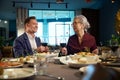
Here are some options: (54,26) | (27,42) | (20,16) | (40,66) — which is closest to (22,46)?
Answer: (27,42)

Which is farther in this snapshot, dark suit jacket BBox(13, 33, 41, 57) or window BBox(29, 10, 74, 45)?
window BBox(29, 10, 74, 45)

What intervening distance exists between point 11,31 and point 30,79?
19417 millimetres


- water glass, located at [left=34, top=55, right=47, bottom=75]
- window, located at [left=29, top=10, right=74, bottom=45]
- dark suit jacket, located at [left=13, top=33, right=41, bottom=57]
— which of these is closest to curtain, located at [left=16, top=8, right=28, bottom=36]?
window, located at [left=29, top=10, right=74, bottom=45]

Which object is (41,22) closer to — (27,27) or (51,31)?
(51,31)

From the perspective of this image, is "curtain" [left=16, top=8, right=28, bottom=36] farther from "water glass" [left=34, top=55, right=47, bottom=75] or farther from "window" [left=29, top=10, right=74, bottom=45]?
"water glass" [left=34, top=55, right=47, bottom=75]

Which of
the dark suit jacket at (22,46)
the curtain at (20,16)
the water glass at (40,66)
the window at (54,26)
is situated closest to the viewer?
the water glass at (40,66)

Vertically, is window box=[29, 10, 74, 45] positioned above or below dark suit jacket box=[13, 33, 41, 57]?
above

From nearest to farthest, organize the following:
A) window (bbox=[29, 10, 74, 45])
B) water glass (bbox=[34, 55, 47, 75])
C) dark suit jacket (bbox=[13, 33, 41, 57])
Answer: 1. water glass (bbox=[34, 55, 47, 75])
2. dark suit jacket (bbox=[13, 33, 41, 57])
3. window (bbox=[29, 10, 74, 45])

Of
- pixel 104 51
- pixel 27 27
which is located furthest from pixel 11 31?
pixel 104 51

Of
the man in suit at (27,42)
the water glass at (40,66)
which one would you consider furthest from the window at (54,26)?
the water glass at (40,66)

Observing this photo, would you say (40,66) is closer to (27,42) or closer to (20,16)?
(27,42)

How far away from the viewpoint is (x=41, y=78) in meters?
1.08

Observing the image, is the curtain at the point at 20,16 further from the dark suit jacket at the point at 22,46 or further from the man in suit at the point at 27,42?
the dark suit jacket at the point at 22,46

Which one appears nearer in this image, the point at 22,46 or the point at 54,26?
the point at 22,46
